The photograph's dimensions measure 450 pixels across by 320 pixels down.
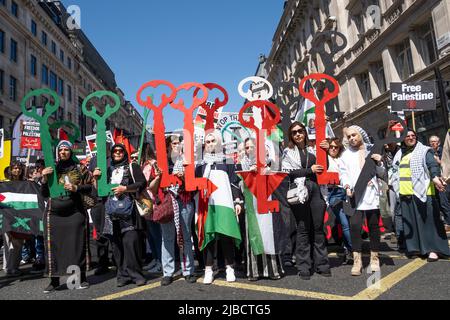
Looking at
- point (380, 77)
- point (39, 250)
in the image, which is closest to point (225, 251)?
point (39, 250)

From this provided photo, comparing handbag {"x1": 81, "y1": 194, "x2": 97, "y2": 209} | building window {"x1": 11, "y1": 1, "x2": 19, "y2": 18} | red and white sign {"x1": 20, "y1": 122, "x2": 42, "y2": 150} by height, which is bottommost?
handbag {"x1": 81, "y1": 194, "x2": 97, "y2": 209}

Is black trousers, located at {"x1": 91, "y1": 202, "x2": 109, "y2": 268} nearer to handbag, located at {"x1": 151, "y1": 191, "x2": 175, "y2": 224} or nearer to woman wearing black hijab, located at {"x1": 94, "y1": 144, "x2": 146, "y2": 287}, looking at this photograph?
woman wearing black hijab, located at {"x1": 94, "y1": 144, "x2": 146, "y2": 287}

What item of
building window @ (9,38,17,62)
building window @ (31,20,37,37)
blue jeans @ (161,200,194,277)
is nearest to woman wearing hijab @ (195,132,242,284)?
blue jeans @ (161,200,194,277)

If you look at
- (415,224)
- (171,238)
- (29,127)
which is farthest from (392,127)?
(29,127)

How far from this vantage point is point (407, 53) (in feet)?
55.2

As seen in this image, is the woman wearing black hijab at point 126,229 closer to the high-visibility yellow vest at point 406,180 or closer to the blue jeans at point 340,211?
the blue jeans at point 340,211

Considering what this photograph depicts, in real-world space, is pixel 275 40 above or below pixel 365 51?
above

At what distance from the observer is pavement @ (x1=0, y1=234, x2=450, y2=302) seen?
3.41m

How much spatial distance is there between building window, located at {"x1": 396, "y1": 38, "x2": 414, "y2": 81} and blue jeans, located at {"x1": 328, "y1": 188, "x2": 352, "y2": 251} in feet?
47.4

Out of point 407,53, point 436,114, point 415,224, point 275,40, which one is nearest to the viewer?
point 415,224

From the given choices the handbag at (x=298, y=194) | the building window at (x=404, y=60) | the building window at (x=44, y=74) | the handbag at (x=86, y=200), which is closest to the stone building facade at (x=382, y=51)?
the building window at (x=404, y=60)

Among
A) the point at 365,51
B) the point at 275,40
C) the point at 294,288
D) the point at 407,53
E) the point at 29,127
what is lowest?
the point at 294,288

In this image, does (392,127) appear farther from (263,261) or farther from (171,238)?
(171,238)
